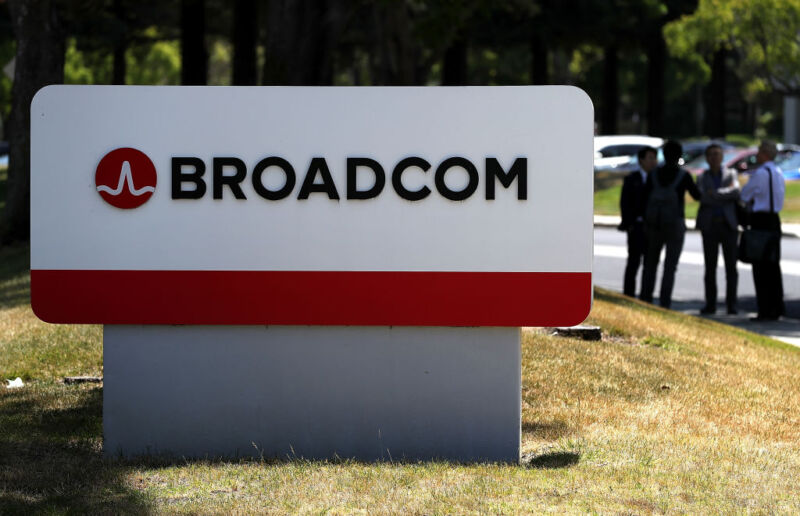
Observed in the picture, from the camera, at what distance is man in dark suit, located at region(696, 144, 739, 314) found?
1225cm

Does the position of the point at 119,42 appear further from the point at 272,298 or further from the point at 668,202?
the point at 272,298

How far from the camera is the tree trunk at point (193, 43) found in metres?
30.9

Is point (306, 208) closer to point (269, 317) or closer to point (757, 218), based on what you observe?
point (269, 317)

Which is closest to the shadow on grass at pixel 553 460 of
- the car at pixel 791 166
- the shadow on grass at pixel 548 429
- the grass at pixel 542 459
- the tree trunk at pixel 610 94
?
the grass at pixel 542 459

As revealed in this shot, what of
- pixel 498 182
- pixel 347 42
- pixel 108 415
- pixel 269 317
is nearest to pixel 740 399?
pixel 498 182

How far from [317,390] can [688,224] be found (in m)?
19.5

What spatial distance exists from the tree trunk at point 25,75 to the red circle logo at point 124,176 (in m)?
12.4

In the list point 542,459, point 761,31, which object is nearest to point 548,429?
point 542,459

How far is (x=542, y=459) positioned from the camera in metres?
5.36

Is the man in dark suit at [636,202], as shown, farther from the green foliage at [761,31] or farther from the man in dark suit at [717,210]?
the green foliage at [761,31]

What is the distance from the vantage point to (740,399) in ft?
23.1

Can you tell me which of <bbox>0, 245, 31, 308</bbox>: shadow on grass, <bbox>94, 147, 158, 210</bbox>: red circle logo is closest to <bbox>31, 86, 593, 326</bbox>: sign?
<bbox>94, 147, 158, 210</bbox>: red circle logo

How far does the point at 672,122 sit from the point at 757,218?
230 ft

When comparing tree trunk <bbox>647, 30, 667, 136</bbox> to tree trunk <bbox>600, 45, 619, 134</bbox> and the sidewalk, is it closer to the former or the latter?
tree trunk <bbox>600, 45, 619, 134</bbox>
